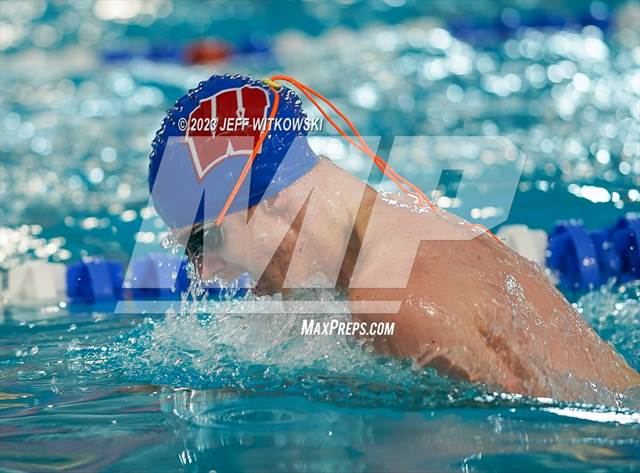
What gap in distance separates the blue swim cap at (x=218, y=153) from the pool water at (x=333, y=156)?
1.51 ft

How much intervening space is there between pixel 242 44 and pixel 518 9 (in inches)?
118

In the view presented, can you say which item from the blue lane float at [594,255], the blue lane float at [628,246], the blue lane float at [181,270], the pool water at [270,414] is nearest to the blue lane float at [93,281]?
the blue lane float at [181,270]

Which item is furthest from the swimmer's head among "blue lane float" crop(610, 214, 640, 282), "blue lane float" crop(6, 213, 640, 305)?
"blue lane float" crop(610, 214, 640, 282)

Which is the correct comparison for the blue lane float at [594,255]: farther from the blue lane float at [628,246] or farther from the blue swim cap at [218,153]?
the blue swim cap at [218,153]

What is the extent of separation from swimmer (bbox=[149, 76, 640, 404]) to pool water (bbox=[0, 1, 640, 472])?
9cm

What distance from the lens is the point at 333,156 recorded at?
228 inches

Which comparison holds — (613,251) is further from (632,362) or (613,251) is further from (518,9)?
(518,9)

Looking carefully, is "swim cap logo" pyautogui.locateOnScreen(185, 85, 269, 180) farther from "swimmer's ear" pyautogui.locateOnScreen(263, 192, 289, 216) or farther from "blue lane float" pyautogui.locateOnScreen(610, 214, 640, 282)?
"blue lane float" pyautogui.locateOnScreen(610, 214, 640, 282)

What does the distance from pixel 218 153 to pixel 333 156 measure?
3.54 m

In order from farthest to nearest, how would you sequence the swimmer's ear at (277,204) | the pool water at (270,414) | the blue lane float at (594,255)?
the blue lane float at (594,255) < the swimmer's ear at (277,204) < the pool water at (270,414)

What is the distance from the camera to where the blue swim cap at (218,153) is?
2.25 m

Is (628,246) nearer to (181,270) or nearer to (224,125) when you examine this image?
(181,270)

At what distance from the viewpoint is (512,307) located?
2.20 meters

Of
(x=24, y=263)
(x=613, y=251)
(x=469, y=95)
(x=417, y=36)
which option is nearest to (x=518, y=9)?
(x=417, y=36)
